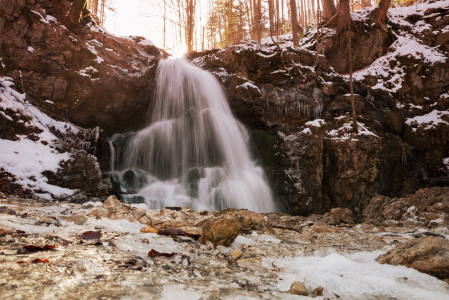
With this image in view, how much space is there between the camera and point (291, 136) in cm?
1084

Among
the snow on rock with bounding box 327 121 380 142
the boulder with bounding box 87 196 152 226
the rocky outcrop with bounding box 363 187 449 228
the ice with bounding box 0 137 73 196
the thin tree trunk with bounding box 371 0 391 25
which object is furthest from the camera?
the thin tree trunk with bounding box 371 0 391 25

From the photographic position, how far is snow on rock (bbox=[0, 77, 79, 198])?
541cm

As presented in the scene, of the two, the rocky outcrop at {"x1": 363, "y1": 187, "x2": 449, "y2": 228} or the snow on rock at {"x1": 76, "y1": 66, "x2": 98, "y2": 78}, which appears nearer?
the rocky outcrop at {"x1": 363, "y1": 187, "x2": 449, "y2": 228}

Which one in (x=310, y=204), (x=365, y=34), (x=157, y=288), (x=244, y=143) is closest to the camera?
(x=157, y=288)

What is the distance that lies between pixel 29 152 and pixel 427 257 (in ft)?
26.2

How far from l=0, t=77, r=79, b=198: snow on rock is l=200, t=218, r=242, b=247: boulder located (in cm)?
467

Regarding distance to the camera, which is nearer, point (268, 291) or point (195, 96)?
point (268, 291)

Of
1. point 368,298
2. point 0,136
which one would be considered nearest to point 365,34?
point 368,298

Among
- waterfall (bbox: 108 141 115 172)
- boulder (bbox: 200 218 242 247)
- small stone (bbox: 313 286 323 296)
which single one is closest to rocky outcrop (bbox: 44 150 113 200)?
waterfall (bbox: 108 141 115 172)

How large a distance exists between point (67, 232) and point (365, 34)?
18.1 m

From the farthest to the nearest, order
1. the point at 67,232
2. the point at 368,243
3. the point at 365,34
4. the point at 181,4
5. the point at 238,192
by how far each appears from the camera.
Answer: the point at 181,4 → the point at 365,34 → the point at 238,192 → the point at 368,243 → the point at 67,232

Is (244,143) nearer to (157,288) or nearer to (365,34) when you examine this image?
(157,288)

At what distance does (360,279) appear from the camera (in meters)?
1.96

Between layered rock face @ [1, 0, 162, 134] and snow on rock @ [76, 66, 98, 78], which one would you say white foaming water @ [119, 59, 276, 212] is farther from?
snow on rock @ [76, 66, 98, 78]
